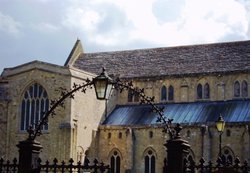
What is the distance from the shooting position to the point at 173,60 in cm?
5341

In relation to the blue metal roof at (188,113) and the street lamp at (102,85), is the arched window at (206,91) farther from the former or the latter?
the street lamp at (102,85)

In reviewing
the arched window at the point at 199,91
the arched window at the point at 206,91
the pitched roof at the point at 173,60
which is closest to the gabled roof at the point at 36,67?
the pitched roof at the point at 173,60

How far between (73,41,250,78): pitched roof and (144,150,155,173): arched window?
25.9ft

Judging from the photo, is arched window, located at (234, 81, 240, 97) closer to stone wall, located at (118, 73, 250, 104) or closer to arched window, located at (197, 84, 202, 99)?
stone wall, located at (118, 73, 250, 104)

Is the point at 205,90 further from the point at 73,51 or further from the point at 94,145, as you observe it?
the point at 73,51

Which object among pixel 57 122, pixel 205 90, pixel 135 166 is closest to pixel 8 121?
pixel 57 122

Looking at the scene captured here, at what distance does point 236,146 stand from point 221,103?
18.0ft

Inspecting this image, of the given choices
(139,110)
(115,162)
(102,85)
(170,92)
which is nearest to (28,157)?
(102,85)

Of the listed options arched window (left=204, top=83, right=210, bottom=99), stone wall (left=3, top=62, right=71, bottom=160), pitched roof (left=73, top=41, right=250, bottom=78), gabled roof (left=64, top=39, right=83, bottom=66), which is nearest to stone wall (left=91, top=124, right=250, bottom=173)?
stone wall (left=3, top=62, right=71, bottom=160)

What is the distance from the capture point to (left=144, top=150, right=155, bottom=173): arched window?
155ft

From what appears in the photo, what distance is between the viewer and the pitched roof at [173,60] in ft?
166

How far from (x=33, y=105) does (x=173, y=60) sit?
13.3 meters

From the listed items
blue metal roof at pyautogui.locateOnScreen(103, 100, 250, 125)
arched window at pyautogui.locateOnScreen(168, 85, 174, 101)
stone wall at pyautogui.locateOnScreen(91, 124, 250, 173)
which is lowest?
stone wall at pyautogui.locateOnScreen(91, 124, 250, 173)

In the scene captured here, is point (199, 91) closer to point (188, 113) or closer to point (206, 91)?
point (206, 91)
